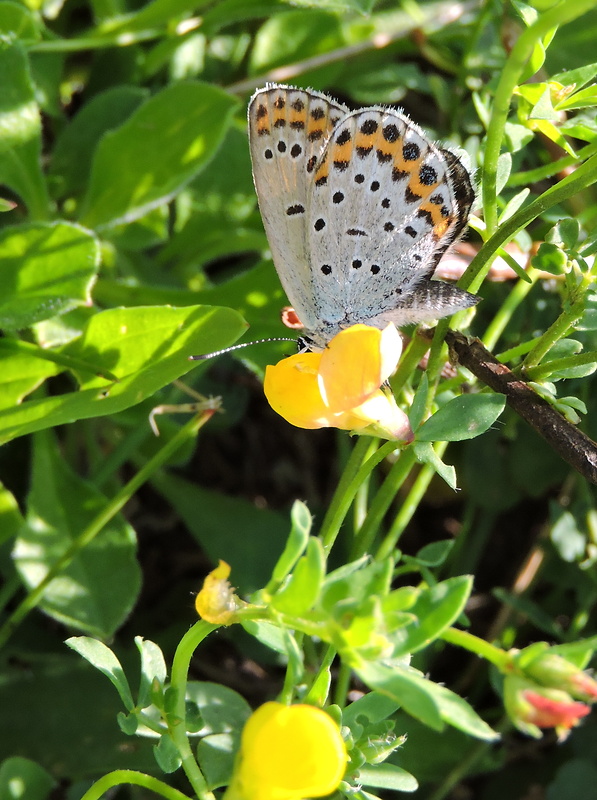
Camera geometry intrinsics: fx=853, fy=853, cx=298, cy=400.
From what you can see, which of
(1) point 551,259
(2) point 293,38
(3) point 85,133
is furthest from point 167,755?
(2) point 293,38

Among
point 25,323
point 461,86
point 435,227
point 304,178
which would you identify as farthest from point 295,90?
point 461,86

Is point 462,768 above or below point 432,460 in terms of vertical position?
below

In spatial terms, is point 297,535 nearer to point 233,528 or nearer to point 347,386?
point 347,386

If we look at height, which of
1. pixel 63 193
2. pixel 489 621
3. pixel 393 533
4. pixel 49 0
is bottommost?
pixel 489 621

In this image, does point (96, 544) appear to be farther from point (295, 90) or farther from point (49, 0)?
point (49, 0)

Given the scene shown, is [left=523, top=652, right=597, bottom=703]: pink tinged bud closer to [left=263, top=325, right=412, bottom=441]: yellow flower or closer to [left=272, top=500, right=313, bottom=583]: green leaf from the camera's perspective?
[left=272, top=500, right=313, bottom=583]: green leaf

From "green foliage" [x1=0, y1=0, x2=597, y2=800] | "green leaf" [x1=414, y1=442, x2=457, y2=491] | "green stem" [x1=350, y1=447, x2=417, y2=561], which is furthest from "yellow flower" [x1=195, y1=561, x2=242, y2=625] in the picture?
"green stem" [x1=350, y1=447, x2=417, y2=561]

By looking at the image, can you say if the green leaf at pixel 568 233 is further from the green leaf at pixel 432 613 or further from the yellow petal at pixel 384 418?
the green leaf at pixel 432 613
